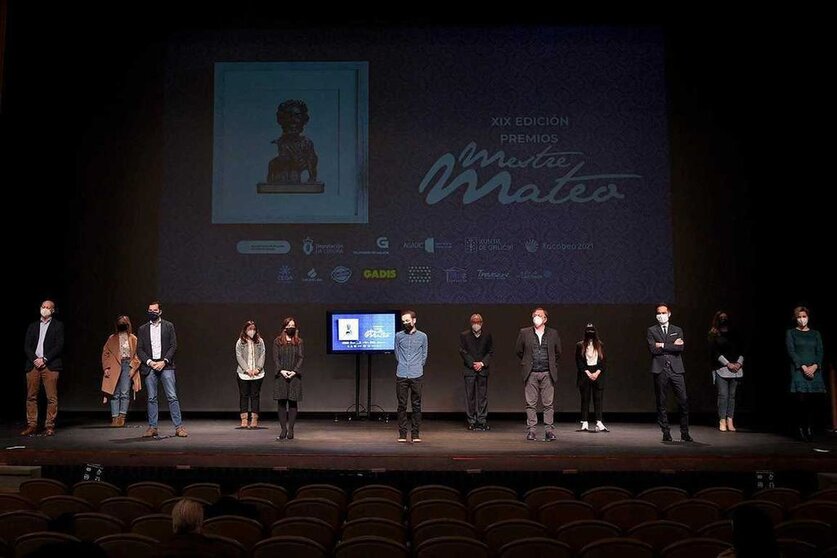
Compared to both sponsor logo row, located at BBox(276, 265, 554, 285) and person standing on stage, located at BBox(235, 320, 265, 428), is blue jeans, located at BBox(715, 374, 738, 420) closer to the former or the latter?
sponsor logo row, located at BBox(276, 265, 554, 285)

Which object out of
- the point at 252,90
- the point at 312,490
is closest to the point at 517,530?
the point at 312,490

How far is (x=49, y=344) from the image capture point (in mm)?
8641

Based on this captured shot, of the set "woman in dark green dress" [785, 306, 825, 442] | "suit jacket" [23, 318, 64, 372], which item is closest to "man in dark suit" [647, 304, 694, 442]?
"woman in dark green dress" [785, 306, 825, 442]

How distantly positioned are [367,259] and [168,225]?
9.85 ft

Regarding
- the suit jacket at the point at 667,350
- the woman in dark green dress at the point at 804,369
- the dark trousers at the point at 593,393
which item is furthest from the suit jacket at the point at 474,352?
the woman in dark green dress at the point at 804,369

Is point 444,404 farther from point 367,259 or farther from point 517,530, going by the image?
point 517,530

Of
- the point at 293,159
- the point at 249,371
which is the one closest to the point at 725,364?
the point at 249,371

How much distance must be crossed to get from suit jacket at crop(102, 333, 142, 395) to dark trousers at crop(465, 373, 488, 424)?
176 inches

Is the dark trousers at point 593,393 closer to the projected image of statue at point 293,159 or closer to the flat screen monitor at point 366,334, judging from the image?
the flat screen monitor at point 366,334

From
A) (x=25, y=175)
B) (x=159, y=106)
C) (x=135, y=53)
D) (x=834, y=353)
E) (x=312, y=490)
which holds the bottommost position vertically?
(x=312, y=490)

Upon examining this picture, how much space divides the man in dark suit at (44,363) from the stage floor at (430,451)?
292mm

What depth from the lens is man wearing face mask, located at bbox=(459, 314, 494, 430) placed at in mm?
9445

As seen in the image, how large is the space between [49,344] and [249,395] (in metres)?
2.48

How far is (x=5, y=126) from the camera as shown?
1047cm
